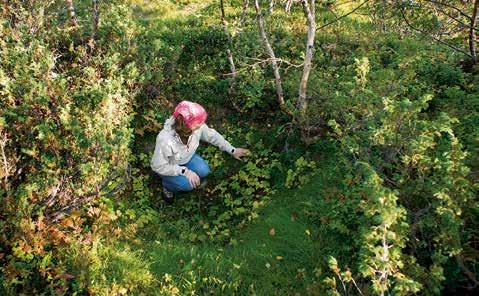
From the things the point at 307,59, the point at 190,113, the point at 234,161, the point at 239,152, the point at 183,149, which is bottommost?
the point at 234,161

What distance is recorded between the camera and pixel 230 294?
3.86 m

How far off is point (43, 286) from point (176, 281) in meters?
1.17

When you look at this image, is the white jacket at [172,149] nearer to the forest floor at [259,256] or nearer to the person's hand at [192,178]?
the person's hand at [192,178]

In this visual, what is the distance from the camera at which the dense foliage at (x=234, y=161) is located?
11.0 ft

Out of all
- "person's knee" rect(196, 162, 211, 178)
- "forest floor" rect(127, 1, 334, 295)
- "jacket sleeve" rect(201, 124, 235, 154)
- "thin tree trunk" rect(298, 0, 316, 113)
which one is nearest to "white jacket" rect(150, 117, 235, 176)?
"jacket sleeve" rect(201, 124, 235, 154)

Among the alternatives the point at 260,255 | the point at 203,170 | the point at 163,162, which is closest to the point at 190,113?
the point at 163,162

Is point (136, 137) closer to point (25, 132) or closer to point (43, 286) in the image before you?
point (25, 132)

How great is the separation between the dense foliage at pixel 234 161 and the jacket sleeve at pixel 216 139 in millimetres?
297

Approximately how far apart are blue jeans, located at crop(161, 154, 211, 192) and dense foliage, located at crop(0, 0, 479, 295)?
0.21 m

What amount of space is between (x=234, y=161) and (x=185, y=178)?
2.72 ft

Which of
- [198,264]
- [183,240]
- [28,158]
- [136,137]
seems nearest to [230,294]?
[198,264]

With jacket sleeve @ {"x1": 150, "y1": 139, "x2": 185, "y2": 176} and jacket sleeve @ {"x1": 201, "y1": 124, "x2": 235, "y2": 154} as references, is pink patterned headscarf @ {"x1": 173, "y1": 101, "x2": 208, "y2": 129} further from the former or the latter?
jacket sleeve @ {"x1": 201, "y1": 124, "x2": 235, "y2": 154}

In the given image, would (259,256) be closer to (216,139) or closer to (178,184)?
(178,184)

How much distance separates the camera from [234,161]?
5770 millimetres
